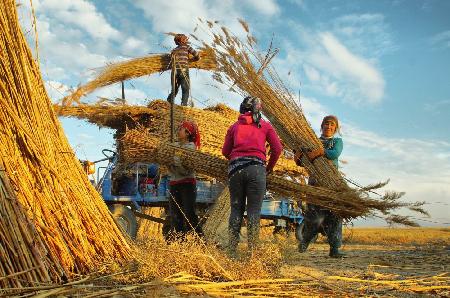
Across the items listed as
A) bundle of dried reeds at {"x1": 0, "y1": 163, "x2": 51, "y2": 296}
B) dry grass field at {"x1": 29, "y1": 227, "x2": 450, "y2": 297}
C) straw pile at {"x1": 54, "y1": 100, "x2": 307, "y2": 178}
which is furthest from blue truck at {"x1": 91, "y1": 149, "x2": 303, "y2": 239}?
bundle of dried reeds at {"x1": 0, "y1": 163, "x2": 51, "y2": 296}

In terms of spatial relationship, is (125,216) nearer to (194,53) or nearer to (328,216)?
(194,53)

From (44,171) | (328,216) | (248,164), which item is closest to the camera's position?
(44,171)

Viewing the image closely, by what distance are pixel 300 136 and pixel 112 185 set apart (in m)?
4.05

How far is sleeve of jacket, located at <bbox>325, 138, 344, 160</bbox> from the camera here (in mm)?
5122

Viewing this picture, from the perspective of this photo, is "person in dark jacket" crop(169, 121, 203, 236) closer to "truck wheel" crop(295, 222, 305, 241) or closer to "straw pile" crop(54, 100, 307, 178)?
"straw pile" crop(54, 100, 307, 178)

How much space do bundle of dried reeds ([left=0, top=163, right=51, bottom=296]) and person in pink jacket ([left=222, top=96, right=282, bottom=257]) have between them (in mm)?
2065

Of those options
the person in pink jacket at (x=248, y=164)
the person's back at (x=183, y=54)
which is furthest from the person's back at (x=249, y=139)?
the person's back at (x=183, y=54)

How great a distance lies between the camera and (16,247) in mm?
2242

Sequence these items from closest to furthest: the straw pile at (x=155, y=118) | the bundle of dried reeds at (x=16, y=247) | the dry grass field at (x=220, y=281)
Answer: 1. the bundle of dried reeds at (x=16, y=247)
2. the dry grass field at (x=220, y=281)
3. the straw pile at (x=155, y=118)

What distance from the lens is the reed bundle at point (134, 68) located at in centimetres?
754

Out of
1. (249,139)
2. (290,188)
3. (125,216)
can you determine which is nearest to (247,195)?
(249,139)

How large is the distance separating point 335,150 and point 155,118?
3384mm

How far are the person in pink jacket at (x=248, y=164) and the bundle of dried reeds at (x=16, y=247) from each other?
206cm

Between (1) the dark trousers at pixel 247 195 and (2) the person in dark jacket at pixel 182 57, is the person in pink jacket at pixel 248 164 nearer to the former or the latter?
(1) the dark trousers at pixel 247 195
